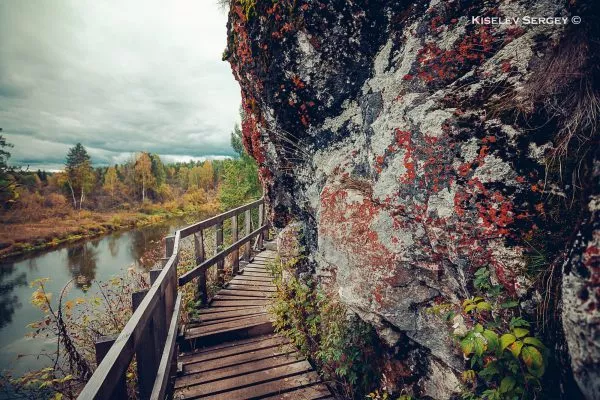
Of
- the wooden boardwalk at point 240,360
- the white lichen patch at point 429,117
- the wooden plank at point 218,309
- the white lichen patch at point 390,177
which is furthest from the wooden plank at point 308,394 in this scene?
the white lichen patch at point 429,117

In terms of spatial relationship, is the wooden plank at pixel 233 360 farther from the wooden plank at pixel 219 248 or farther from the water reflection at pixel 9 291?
the water reflection at pixel 9 291

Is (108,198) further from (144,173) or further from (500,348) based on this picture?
(500,348)

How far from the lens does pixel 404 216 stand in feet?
8.83

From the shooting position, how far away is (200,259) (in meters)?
5.59

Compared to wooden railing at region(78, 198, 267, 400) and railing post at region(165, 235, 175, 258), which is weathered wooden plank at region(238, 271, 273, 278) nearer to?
wooden railing at region(78, 198, 267, 400)

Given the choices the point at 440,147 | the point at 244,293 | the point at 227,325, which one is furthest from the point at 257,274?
the point at 440,147

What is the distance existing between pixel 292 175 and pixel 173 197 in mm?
65449

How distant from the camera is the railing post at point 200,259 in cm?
551

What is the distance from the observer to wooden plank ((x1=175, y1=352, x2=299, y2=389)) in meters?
3.75

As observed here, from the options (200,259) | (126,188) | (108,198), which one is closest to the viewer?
(200,259)

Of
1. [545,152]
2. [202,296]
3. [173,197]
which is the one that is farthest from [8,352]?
[173,197]

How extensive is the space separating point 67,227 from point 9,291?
2019 cm

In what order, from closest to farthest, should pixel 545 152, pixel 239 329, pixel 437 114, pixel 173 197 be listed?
1. pixel 545 152
2. pixel 437 114
3. pixel 239 329
4. pixel 173 197

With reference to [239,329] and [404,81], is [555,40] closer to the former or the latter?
[404,81]
